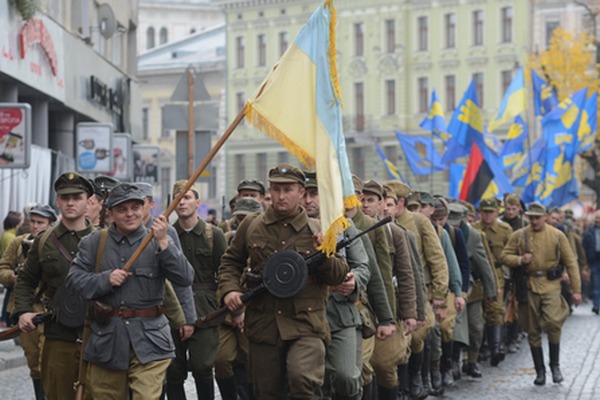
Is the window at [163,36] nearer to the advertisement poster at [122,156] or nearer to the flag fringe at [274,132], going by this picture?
the advertisement poster at [122,156]

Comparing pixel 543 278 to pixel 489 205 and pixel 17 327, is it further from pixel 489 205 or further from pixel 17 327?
pixel 17 327

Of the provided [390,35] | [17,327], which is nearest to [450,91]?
[390,35]

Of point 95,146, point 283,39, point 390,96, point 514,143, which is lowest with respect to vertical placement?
point 95,146

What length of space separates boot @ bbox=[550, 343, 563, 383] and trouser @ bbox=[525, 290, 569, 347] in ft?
0.23

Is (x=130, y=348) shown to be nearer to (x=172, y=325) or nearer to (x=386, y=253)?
(x=172, y=325)

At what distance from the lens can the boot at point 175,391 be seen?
11.1 m

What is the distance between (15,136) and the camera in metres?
20.3

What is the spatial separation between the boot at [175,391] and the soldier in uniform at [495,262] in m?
7.24

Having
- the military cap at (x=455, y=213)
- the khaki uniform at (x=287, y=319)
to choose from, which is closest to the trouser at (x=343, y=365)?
the khaki uniform at (x=287, y=319)

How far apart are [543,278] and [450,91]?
6261 cm

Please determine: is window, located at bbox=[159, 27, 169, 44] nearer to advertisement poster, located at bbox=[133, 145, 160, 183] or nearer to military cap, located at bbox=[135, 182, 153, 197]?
advertisement poster, located at bbox=[133, 145, 160, 183]

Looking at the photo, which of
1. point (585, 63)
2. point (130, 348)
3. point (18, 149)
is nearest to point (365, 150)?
point (585, 63)

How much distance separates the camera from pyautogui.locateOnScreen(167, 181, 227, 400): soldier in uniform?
11.1 meters

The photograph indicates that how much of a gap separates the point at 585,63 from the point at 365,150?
26.3 m
